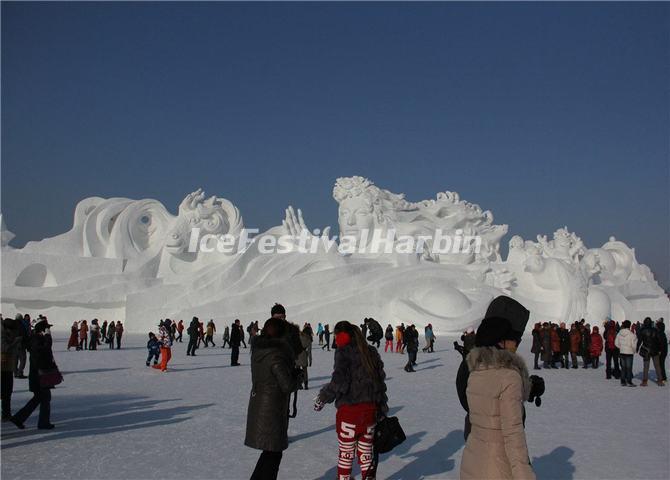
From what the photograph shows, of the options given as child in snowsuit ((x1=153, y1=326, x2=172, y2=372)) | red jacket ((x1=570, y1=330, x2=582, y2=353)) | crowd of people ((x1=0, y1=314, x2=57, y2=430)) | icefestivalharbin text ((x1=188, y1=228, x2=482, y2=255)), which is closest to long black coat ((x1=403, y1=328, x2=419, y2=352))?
red jacket ((x1=570, y1=330, x2=582, y2=353))

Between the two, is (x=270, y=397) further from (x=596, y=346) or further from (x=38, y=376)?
(x=596, y=346)

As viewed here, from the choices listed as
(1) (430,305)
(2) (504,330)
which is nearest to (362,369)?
(2) (504,330)

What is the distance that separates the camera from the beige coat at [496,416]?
2574mm

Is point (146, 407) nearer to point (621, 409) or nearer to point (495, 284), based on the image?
point (621, 409)

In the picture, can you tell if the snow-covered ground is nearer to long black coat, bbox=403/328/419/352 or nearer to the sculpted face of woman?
long black coat, bbox=403/328/419/352

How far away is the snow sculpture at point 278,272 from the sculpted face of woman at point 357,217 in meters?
0.05

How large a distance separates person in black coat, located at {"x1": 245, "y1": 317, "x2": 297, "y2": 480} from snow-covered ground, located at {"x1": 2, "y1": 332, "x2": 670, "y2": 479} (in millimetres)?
1052

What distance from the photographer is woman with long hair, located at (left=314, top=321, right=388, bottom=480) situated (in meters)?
4.00

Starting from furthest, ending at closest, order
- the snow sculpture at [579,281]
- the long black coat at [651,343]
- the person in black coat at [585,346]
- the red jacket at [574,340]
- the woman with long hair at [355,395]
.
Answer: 1. the snow sculpture at [579,281]
2. the person in black coat at [585,346]
3. the red jacket at [574,340]
4. the long black coat at [651,343]
5. the woman with long hair at [355,395]

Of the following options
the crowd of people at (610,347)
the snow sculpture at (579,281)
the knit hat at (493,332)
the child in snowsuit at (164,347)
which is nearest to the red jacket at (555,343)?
the crowd of people at (610,347)

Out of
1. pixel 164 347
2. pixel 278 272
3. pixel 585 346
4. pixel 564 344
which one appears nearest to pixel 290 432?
pixel 164 347

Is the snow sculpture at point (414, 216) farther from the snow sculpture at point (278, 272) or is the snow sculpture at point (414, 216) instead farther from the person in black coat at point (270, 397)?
the person in black coat at point (270, 397)

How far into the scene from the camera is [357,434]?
408 cm

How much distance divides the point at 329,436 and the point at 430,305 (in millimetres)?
17506
